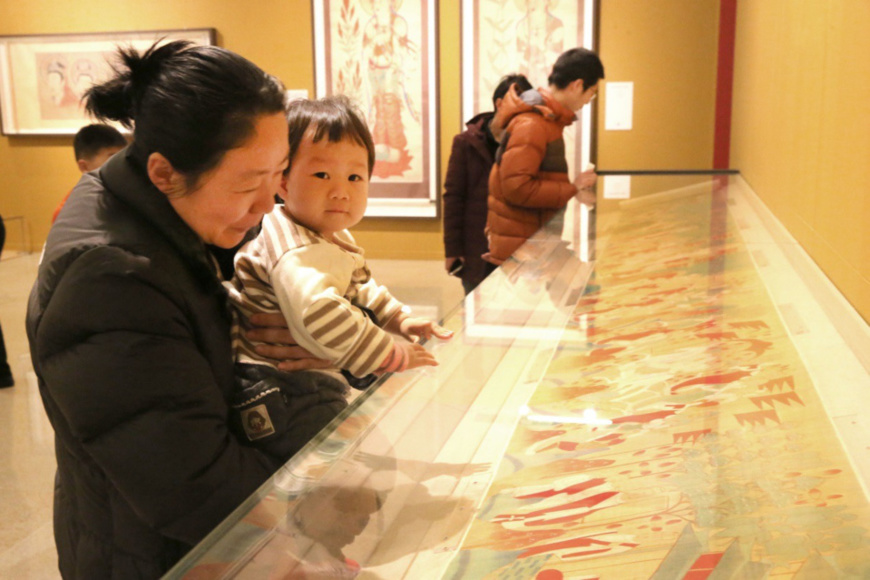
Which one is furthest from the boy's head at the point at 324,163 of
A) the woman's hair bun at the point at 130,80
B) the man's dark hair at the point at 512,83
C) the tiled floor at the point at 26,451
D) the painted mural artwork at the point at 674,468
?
the man's dark hair at the point at 512,83

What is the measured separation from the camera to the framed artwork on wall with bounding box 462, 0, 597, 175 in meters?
6.07

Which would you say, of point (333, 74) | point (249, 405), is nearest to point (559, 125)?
point (249, 405)

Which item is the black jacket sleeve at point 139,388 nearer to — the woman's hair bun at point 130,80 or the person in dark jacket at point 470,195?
the woman's hair bun at point 130,80

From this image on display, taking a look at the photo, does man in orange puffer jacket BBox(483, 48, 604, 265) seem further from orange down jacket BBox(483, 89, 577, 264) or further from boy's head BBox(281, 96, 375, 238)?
boy's head BBox(281, 96, 375, 238)

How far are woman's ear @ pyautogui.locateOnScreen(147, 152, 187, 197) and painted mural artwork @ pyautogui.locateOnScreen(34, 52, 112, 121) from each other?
22.3ft

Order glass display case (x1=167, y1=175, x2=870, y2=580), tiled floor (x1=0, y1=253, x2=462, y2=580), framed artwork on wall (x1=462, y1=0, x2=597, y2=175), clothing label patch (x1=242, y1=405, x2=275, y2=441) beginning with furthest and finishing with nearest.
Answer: framed artwork on wall (x1=462, y1=0, x2=597, y2=175) → tiled floor (x1=0, y1=253, x2=462, y2=580) → clothing label patch (x1=242, y1=405, x2=275, y2=441) → glass display case (x1=167, y1=175, x2=870, y2=580)

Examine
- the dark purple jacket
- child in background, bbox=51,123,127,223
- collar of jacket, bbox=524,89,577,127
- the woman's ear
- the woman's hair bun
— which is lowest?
the dark purple jacket

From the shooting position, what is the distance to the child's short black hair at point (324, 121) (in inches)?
49.4

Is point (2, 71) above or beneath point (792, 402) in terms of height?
above

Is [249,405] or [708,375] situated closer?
[249,405]

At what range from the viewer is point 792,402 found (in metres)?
1.09

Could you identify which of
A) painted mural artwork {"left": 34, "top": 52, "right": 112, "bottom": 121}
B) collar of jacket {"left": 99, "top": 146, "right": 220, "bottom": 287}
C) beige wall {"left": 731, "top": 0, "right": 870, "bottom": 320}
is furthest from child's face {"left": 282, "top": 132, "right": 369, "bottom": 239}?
painted mural artwork {"left": 34, "top": 52, "right": 112, "bottom": 121}

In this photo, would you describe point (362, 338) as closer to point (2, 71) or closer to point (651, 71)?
point (651, 71)

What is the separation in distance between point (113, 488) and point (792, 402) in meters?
0.89
